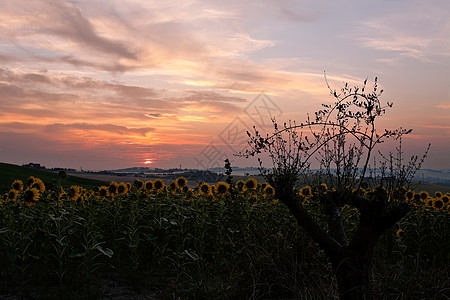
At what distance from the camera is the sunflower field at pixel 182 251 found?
18.3ft

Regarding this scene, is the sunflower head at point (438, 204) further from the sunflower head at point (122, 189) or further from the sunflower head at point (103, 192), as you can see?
the sunflower head at point (103, 192)

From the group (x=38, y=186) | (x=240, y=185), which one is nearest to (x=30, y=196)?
(x=38, y=186)

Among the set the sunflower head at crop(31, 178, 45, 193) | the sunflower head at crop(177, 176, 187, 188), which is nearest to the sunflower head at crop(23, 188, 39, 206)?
the sunflower head at crop(31, 178, 45, 193)

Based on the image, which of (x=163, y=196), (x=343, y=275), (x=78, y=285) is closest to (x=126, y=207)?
(x=163, y=196)

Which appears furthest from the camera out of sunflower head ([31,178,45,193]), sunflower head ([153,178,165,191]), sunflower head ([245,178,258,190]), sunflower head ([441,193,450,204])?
sunflower head ([441,193,450,204])

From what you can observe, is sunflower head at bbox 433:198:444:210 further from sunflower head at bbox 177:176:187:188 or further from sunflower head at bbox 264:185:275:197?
sunflower head at bbox 177:176:187:188

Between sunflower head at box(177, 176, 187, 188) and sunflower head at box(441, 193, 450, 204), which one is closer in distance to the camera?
sunflower head at box(177, 176, 187, 188)

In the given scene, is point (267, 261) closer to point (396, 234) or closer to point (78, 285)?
point (78, 285)

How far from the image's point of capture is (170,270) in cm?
686

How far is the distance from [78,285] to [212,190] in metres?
4.09

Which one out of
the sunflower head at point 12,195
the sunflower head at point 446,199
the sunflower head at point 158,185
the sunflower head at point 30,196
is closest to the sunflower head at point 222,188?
the sunflower head at point 158,185

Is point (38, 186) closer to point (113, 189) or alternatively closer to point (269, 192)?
point (113, 189)

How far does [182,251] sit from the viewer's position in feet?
22.4

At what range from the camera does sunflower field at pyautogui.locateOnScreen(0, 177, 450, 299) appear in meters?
5.59
